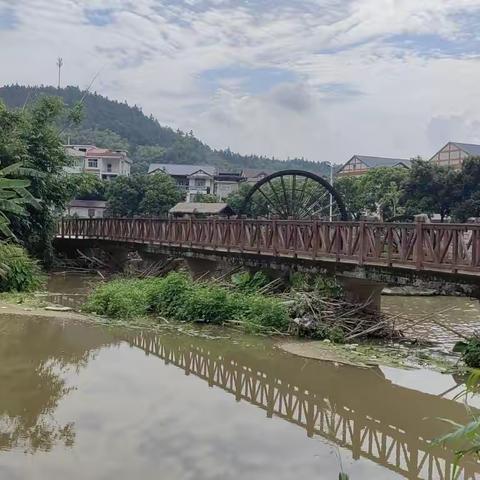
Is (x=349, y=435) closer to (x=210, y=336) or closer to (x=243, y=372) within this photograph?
(x=243, y=372)

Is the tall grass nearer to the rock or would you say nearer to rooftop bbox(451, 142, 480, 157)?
the rock

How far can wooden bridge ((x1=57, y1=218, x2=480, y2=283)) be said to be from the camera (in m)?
10.8

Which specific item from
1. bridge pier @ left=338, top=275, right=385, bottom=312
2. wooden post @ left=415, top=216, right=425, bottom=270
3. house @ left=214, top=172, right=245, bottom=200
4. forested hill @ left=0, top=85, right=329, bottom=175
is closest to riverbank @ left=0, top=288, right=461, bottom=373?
bridge pier @ left=338, top=275, right=385, bottom=312

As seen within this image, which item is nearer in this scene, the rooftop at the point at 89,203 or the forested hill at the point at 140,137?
the rooftop at the point at 89,203

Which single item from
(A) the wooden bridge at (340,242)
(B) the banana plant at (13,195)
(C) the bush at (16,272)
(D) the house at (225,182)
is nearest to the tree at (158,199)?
(D) the house at (225,182)

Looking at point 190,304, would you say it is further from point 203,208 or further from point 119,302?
point 203,208

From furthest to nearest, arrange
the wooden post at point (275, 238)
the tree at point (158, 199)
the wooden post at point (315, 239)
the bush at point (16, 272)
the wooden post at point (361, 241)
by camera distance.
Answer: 1. the tree at point (158, 199)
2. the bush at point (16, 272)
3. the wooden post at point (275, 238)
4. the wooden post at point (315, 239)
5. the wooden post at point (361, 241)

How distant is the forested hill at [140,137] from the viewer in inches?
4870

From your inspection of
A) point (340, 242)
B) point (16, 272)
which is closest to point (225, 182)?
point (16, 272)

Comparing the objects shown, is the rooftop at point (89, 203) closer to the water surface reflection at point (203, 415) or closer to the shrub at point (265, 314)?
the shrub at point (265, 314)

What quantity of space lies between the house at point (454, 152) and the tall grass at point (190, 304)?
52.1 meters

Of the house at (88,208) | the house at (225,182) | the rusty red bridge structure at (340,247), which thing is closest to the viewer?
the rusty red bridge structure at (340,247)

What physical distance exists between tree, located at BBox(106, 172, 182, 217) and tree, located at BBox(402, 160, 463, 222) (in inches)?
855

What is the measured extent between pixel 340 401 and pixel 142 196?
45.0 metres
